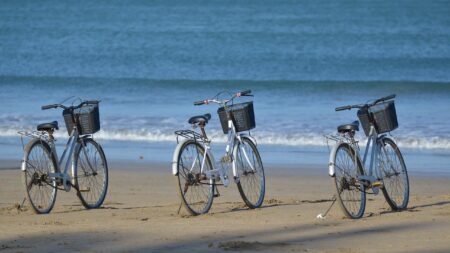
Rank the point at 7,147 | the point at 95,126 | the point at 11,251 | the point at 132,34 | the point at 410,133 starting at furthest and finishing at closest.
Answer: the point at 132,34
the point at 410,133
the point at 7,147
the point at 95,126
the point at 11,251

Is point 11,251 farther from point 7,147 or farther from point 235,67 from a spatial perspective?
point 235,67

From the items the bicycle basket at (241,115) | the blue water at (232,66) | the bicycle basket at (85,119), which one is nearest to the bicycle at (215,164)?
the bicycle basket at (241,115)

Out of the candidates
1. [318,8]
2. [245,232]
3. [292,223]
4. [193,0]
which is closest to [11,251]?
[245,232]

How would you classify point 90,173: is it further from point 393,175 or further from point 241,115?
point 393,175

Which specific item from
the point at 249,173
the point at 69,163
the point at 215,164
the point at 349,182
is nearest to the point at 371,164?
the point at 349,182

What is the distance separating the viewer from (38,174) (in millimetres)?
8336

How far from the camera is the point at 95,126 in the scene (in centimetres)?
870

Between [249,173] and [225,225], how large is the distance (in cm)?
119

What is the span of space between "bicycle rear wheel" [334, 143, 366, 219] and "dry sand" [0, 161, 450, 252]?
4.7 inches

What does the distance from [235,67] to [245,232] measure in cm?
2865

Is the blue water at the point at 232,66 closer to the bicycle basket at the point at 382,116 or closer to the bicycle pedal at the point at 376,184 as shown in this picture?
the bicycle basket at the point at 382,116

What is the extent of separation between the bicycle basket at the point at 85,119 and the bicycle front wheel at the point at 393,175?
260 cm

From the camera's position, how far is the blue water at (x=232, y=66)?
16562mm

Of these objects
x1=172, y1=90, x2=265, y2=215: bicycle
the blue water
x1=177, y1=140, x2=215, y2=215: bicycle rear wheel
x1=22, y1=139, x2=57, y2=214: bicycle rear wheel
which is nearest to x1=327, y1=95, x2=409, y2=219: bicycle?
x1=172, y1=90, x2=265, y2=215: bicycle
